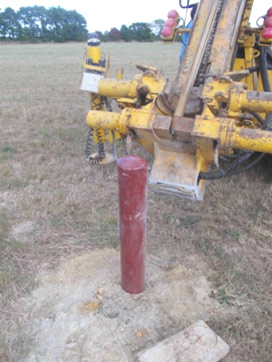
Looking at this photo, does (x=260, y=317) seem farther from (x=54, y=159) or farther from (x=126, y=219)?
(x=54, y=159)

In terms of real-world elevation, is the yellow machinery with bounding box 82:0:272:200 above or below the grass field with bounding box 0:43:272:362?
above

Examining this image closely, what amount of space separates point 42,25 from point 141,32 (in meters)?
16.6

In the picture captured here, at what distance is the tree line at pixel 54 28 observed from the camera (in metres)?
46.8

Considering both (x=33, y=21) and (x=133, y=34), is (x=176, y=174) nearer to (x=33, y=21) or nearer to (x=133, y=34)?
(x=133, y=34)

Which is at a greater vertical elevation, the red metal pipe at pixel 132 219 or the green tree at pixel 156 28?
the red metal pipe at pixel 132 219

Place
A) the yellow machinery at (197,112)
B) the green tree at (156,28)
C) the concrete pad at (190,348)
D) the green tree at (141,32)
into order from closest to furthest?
the concrete pad at (190,348) → the yellow machinery at (197,112) → the green tree at (156,28) → the green tree at (141,32)

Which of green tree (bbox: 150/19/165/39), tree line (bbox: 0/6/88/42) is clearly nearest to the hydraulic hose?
green tree (bbox: 150/19/165/39)

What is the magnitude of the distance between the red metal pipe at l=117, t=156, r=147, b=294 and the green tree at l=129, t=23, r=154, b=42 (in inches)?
1801

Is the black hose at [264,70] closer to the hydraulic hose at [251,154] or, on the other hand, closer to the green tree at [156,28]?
the hydraulic hose at [251,154]

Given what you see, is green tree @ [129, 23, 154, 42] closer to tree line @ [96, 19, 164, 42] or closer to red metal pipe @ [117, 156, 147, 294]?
tree line @ [96, 19, 164, 42]

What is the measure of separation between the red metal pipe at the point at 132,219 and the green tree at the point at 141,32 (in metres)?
45.7

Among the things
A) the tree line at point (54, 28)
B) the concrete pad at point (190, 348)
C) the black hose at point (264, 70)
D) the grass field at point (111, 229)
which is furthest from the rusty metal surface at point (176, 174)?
the tree line at point (54, 28)

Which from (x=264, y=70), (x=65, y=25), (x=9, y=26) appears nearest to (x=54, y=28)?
(x=65, y=25)

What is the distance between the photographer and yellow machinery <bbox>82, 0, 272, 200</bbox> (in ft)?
8.13
